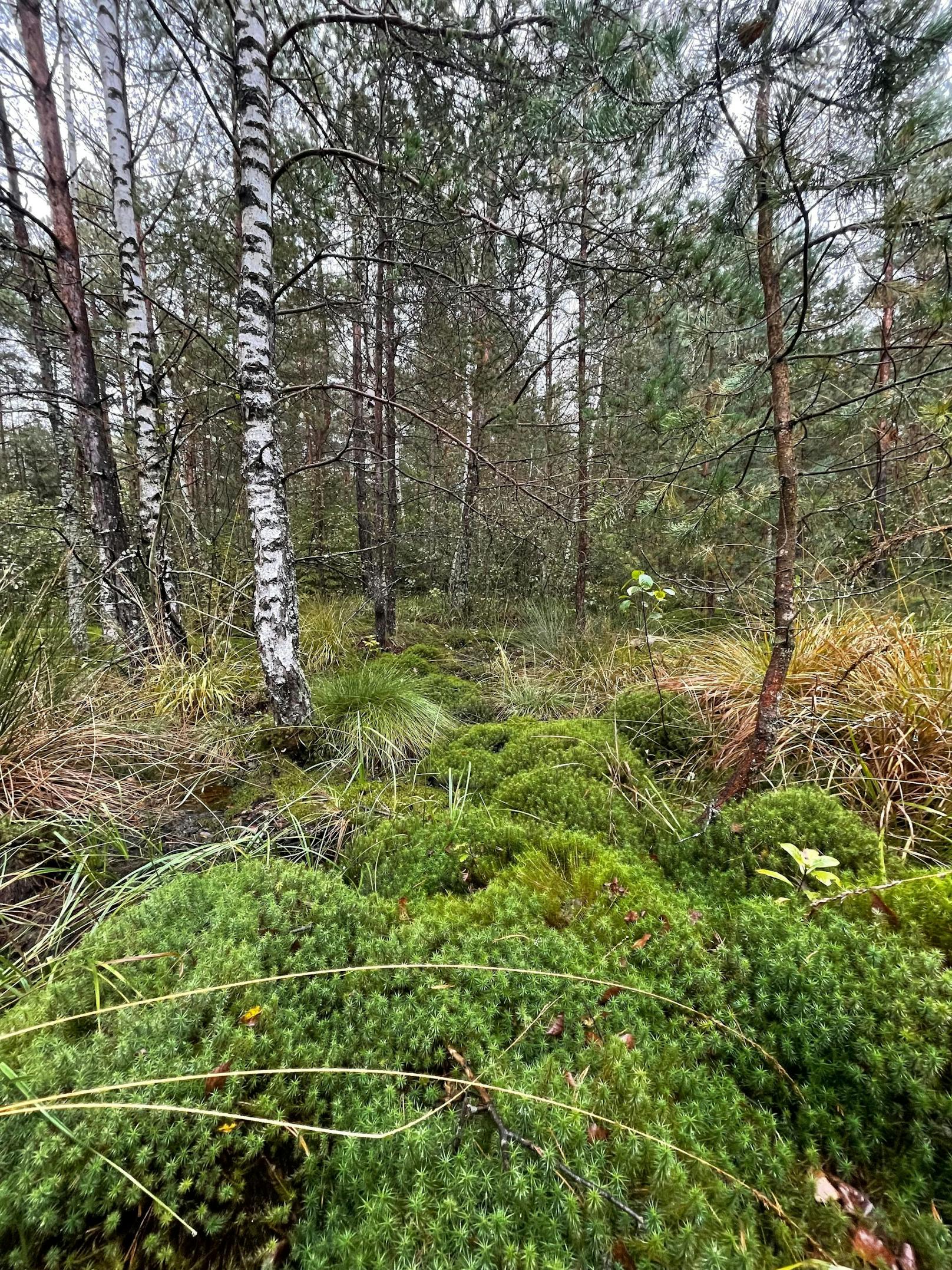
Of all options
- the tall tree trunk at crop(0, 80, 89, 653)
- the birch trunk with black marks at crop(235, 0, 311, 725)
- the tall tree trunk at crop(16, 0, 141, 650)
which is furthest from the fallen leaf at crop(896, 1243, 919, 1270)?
the tall tree trunk at crop(0, 80, 89, 653)

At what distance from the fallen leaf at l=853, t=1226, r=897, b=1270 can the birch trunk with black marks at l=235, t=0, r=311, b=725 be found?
119 inches

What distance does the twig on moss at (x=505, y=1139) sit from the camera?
0.76 meters

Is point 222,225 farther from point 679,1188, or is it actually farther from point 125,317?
point 679,1188

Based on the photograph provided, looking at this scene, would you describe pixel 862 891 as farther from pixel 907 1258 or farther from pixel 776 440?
pixel 776 440

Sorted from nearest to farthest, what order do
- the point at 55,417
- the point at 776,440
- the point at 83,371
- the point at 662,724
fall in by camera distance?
1. the point at 776,440
2. the point at 662,724
3. the point at 83,371
4. the point at 55,417

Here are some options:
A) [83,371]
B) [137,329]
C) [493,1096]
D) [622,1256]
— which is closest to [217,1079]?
[493,1096]

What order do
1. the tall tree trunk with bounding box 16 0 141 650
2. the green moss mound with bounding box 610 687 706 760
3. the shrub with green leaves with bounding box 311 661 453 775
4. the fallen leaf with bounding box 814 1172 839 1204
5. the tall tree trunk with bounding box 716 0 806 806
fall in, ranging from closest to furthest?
the fallen leaf with bounding box 814 1172 839 1204, the tall tree trunk with bounding box 716 0 806 806, the green moss mound with bounding box 610 687 706 760, the shrub with green leaves with bounding box 311 661 453 775, the tall tree trunk with bounding box 16 0 141 650

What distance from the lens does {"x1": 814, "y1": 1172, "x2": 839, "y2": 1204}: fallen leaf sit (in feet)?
2.65

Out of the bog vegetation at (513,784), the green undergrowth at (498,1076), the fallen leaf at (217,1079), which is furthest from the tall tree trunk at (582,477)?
the fallen leaf at (217,1079)

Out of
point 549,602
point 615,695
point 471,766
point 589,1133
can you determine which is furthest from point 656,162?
point 549,602

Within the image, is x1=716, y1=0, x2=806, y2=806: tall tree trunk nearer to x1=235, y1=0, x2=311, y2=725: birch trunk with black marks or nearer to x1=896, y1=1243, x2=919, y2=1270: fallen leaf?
x1=896, y1=1243, x2=919, y2=1270: fallen leaf

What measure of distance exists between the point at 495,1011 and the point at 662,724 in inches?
83.9

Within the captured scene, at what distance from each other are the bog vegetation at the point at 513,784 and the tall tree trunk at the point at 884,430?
3.9 inches

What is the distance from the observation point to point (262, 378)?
2.78 metres
